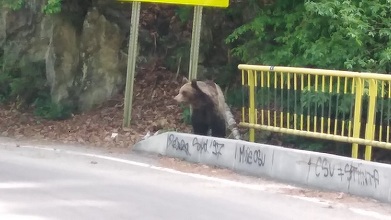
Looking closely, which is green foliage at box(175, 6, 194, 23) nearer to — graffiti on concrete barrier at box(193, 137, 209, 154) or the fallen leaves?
the fallen leaves

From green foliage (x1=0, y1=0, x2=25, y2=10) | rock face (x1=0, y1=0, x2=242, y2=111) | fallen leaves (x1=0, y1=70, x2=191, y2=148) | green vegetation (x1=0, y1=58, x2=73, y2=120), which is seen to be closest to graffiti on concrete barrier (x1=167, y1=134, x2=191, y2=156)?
fallen leaves (x1=0, y1=70, x2=191, y2=148)

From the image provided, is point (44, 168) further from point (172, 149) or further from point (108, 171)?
point (172, 149)

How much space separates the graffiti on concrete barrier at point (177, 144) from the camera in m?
13.8

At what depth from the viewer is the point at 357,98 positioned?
490 inches

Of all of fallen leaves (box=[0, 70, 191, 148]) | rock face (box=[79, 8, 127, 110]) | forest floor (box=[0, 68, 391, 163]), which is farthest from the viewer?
rock face (box=[79, 8, 127, 110])

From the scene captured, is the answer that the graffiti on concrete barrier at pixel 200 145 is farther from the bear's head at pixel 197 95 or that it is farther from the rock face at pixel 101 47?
the rock face at pixel 101 47

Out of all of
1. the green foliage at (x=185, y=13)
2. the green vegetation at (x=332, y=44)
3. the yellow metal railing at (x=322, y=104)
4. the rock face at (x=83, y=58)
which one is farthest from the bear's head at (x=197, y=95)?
the rock face at (x=83, y=58)

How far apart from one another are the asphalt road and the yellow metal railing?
1.92 meters

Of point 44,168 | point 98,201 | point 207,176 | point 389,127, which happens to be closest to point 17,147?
point 44,168

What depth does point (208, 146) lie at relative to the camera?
44.3ft

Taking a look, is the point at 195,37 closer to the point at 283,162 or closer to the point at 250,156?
the point at 250,156

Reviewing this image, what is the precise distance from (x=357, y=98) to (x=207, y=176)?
7.90ft

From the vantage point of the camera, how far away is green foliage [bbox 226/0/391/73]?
13.8m

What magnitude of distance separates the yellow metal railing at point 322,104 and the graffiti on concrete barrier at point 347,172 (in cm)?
82
